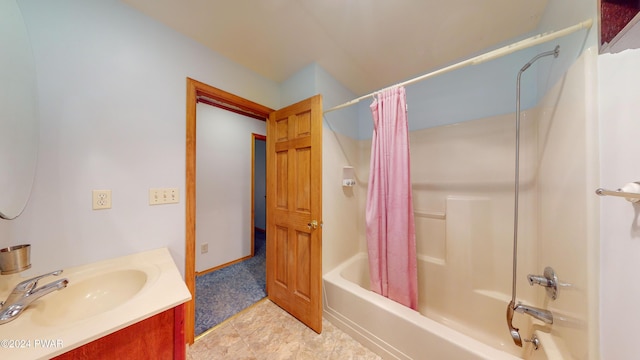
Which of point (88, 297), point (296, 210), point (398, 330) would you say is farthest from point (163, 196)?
point (398, 330)

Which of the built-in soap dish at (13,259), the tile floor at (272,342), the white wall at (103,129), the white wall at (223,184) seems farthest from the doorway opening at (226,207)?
the built-in soap dish at (13,259)

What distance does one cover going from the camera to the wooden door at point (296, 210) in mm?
1493

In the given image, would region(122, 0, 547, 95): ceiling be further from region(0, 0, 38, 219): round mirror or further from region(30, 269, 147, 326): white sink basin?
region(30, 269, 147, 326): white sink basin

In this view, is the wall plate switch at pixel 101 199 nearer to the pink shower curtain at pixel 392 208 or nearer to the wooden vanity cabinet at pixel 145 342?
the wooden vanity cabinet at pixel 145 342

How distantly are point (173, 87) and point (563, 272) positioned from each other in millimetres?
2541

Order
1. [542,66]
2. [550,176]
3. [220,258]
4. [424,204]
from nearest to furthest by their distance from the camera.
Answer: [550,176] < [542,66] < [424,204] < [220,258]

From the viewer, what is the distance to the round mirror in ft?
2.30

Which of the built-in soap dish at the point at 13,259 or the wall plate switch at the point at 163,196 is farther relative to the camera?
the wall plate switch at the point at 163,196

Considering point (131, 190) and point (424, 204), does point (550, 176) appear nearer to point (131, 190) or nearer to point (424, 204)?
point (424, 204)

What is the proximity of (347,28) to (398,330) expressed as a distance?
210 cm

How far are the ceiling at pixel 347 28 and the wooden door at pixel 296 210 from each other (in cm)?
Result: 44

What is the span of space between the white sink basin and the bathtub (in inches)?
50.6

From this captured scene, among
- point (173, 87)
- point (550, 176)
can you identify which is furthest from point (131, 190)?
point (550, 176)

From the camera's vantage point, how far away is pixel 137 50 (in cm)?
117
